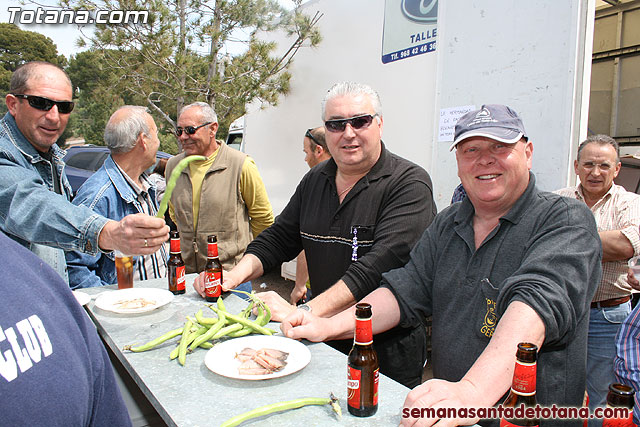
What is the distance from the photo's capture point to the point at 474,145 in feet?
7.06

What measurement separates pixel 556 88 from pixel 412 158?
1.70 meters

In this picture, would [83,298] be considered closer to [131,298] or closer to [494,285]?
[131,298]

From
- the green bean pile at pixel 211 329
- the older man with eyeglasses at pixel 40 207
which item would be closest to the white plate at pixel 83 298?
the older man with eyeglasses at pixel 40 207

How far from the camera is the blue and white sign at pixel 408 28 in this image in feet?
15.3

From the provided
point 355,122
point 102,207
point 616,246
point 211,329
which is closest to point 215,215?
point 102,207

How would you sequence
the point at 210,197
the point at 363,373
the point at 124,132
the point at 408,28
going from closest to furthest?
the point at 363,373 < the point at 124,132 < the point at 210,197 < the point at 408,28

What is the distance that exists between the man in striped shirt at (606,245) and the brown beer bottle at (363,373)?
103 inches

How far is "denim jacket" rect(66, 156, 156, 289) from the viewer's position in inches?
121

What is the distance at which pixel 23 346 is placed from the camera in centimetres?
78

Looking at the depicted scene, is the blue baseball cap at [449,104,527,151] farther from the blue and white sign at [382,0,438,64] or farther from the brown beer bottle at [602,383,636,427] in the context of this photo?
the blue and white sign at [382,0,438,64]

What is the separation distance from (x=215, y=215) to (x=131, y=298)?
1.97 meters

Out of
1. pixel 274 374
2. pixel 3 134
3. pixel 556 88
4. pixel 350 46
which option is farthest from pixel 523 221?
pixel 350 46

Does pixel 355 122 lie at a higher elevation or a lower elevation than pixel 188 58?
lower

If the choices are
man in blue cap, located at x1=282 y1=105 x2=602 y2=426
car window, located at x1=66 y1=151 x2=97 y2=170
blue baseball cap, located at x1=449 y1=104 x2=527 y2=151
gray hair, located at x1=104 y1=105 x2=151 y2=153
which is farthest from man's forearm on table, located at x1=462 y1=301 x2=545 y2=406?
car window, located at x1=66 y1=151 x2=97 y2=170
